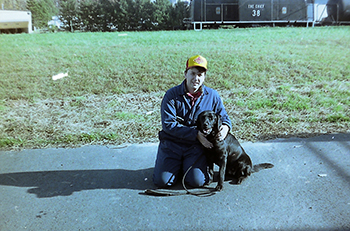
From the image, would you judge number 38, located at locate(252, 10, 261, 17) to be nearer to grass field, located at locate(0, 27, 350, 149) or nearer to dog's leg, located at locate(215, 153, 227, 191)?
grass field, located at locate(0, 27, 350, 149)

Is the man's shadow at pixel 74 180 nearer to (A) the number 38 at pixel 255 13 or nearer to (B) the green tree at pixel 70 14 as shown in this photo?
(B) the green tree at pixel 70 14

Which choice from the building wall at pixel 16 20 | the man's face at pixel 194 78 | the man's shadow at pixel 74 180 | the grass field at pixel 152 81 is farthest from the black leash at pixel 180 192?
the building wall at pixel 16 20

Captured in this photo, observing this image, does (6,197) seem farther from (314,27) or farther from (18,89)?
(314,27)

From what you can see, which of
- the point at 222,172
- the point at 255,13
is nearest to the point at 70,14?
the point at 255,13

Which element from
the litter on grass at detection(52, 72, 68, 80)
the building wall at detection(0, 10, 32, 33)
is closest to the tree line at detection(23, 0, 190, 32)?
the building wall at detection(0, 10, 32, 33)

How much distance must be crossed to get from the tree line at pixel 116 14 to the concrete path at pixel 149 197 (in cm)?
638

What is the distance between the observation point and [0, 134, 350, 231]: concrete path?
2.68 metres

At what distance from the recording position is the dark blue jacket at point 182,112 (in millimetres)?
3168

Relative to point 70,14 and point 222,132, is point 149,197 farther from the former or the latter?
point 70,14

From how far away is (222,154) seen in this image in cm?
313

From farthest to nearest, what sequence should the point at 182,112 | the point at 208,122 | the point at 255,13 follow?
the point at 255,13 → the point at 182,112 → the point at 208,122

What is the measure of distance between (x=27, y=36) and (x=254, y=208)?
8.69m

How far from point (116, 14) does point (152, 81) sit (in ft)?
13.9

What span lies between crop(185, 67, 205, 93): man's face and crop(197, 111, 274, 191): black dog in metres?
0.33
